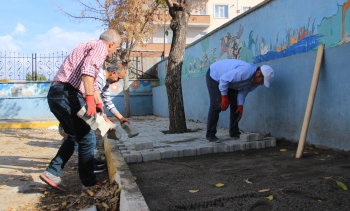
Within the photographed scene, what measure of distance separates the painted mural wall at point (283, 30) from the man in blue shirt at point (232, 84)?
2.02 feet

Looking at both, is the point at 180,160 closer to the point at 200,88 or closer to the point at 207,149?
the point at 207,149

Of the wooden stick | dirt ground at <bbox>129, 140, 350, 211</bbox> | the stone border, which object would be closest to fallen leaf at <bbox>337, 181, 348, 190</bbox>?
dirt ground at <bbox>129, 140, 350, 211</bbox>

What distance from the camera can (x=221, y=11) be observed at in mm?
36688

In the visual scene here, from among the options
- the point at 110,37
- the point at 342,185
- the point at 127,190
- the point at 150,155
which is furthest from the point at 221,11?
the point at 127,190

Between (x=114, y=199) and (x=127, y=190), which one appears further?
(x=114, y=199)

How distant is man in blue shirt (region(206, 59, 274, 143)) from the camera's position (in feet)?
15.6

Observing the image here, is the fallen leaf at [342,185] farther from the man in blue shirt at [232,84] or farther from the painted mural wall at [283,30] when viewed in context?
the man in blue shirt at [232,84]

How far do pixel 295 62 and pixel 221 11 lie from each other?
33979mm

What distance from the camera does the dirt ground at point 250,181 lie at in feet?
7.44

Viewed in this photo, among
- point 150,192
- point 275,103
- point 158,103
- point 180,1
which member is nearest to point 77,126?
point 150,192

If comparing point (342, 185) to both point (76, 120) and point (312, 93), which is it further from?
point (76, 120)

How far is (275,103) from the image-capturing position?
5145 millimetres

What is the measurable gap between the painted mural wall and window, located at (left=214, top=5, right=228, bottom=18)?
98.3ft

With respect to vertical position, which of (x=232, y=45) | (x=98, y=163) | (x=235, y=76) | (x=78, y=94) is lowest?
(x=98, y=163)
